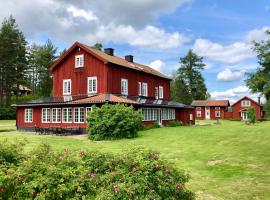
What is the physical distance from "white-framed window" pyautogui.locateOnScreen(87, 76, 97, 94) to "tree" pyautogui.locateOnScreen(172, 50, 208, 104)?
49863mm

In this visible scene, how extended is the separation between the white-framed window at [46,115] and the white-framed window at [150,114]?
10084 mm

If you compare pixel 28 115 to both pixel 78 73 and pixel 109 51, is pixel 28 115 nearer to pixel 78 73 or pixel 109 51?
pixel 78 73

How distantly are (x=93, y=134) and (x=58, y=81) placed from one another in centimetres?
1743

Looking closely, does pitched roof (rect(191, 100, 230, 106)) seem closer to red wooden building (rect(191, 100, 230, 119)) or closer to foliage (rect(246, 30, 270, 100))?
red wooden building (rect(191, 100, 230, 119))

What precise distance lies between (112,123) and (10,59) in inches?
1737

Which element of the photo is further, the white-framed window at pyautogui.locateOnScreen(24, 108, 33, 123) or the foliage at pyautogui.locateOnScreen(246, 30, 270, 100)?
the white-framed window at pyautogui.locateOnScreen(24, 108, 33, 123)

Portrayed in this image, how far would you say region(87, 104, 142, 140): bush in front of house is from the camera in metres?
23.7

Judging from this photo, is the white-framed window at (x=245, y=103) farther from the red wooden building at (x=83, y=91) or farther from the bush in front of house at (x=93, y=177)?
the bush in front of house at (x=93, y=177)

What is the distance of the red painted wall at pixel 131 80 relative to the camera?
35906 millimetres

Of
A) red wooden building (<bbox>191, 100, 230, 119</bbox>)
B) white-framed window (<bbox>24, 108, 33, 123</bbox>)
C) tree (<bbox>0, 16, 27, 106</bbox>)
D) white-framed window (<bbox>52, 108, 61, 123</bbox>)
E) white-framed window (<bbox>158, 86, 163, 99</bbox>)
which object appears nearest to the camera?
white-framed window (<bbox>52, 108, 61, 123</bbox>)

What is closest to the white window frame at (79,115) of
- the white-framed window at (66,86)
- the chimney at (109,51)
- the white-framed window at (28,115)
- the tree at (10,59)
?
the white-framed window at (28,115)

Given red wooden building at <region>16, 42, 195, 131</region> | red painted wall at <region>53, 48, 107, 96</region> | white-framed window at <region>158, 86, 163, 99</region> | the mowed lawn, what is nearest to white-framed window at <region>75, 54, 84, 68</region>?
red wooden building at <region>16, 42, 195, 131</region>

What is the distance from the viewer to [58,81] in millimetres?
39750

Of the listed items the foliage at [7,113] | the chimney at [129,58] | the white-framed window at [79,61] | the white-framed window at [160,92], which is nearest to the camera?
the white-framed window at [79,61]
